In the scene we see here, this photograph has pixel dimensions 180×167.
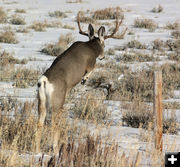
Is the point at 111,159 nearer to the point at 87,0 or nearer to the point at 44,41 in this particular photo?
the point at 44,41

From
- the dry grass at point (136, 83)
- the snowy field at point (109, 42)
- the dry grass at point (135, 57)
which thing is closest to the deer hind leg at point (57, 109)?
the snowy field at point (109, 42)

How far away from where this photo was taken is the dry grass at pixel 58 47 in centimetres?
1592

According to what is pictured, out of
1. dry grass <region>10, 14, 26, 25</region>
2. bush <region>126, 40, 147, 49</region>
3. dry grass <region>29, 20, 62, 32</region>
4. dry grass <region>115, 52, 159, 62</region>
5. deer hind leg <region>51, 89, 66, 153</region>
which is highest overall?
dry grass <region>10, 14, 26, 25</region>

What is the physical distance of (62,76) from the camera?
693 cm

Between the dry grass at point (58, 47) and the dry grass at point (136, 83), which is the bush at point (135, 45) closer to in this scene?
the dry grass at point (58, 47)

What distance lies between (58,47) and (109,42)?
3.24 m

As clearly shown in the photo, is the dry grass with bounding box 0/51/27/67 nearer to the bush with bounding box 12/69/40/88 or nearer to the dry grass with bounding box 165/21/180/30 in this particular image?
the bush with bounding box 12/69/40/88

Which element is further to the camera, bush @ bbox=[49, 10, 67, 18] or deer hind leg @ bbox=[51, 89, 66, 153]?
bush @ bbox=[49, 10, 67, 18]

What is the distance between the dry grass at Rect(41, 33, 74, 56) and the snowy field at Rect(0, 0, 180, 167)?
10.5 inches

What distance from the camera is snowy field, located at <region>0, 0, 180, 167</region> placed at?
6980mm

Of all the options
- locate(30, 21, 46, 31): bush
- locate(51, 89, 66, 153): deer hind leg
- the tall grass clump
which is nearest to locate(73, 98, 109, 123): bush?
the tall grass clump

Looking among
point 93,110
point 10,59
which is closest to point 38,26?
point 10,59

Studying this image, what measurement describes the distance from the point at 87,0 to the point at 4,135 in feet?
89.2

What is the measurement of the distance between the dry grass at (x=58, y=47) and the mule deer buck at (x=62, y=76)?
6.99m
